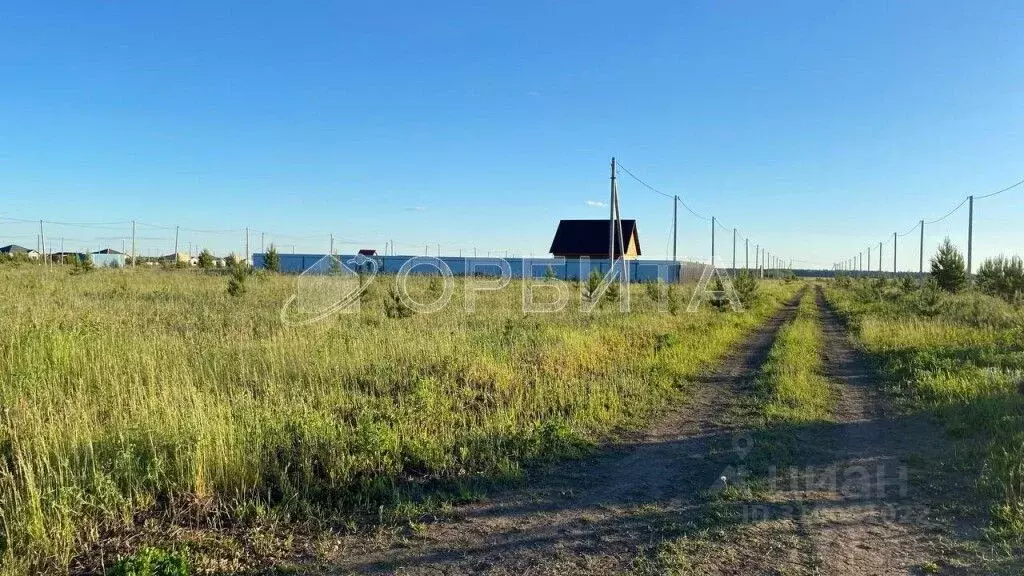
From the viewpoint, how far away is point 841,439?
5.79 meters

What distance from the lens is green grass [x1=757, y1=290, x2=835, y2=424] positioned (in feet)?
21.9

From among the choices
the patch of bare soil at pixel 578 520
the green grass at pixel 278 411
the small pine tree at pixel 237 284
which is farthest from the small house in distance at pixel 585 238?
the patch of bare soil at pixel 578 520

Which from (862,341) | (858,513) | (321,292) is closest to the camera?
(858,513)

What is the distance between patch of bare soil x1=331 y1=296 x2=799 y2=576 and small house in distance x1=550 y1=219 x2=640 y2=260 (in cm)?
4163

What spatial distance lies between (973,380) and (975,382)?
0.18m

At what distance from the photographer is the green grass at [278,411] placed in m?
3.72

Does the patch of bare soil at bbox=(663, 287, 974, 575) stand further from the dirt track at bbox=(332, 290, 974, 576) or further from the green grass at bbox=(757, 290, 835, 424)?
the green grass at bbox=(757, 290, 835, 424)

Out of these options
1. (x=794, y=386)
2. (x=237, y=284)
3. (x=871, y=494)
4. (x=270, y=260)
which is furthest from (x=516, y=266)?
(x=871, y=494)

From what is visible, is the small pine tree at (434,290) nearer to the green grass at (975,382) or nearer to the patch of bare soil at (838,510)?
the green grass at (975,382)

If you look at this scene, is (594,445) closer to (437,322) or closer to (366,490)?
(366,490)

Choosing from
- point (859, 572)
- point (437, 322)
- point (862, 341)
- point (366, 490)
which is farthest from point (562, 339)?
point (862, 341)

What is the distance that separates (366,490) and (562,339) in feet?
20.9

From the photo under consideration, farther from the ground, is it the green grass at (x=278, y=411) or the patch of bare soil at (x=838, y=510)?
the green grass at (x=278, y=411)

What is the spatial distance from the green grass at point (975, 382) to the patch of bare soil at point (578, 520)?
6.38ft
